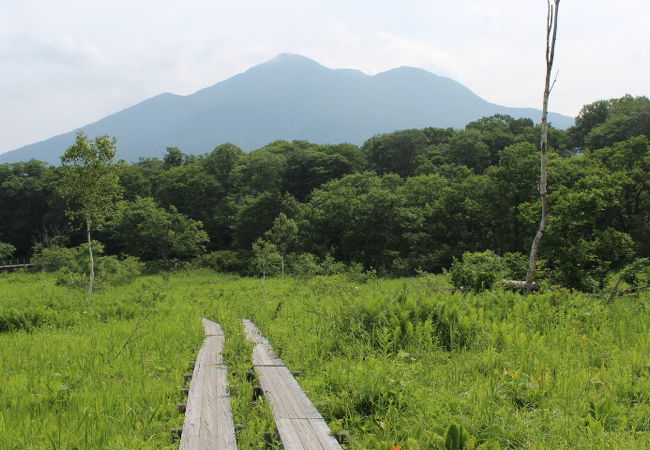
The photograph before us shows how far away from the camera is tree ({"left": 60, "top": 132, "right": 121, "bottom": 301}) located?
19.8 meters

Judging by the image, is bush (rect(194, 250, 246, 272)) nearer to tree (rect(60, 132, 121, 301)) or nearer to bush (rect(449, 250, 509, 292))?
tree (rect(60, 132, 121, 301))

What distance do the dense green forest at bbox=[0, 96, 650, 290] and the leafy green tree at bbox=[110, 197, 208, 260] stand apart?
0.18 m

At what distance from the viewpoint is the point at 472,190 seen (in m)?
39.8

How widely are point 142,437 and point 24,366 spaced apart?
12.8ft

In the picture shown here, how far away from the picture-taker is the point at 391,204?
42.7 metres

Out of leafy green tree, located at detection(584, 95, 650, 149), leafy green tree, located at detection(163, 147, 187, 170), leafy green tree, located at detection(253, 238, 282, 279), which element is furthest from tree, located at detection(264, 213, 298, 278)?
leafy green tree, located at detection(163, 147, 187, 170)

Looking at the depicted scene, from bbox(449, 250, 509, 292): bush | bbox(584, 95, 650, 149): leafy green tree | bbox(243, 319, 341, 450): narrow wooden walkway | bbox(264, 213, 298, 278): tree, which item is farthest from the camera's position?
bbox(584, 95, 650, 149): leafy green tree

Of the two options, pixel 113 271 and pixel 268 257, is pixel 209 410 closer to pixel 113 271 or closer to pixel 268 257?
pixel 268 257

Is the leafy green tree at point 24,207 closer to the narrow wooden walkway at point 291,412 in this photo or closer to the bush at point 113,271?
the bush at point 113,271

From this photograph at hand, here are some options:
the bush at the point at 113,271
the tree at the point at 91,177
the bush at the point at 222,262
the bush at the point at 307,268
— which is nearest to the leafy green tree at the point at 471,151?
the bush at the point at 307,268

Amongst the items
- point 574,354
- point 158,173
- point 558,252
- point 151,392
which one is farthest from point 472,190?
point 158,173

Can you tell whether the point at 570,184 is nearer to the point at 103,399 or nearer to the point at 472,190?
the point at 472,190

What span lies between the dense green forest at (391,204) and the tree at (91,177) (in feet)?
2.89

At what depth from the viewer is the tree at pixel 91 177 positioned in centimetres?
→ 1975
